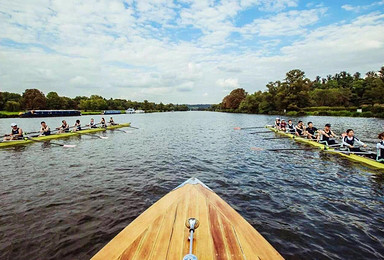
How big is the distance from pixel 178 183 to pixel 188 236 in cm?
628

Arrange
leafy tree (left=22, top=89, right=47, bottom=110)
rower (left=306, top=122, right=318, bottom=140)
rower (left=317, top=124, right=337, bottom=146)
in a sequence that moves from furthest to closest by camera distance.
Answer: leafy tree (left=22, top=89, right=47, bottom=110) < rower (left=306, top=122, right=318, bottom=140) < rower (left=317, top=124, right=337, bottom=146)

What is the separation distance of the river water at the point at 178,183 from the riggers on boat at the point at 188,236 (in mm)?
1880

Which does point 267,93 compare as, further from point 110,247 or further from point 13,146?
point 110,247

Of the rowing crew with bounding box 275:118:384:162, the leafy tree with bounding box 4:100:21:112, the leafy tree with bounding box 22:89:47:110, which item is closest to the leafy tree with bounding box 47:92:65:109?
the leafy tree with bounding box 22:89:47:110

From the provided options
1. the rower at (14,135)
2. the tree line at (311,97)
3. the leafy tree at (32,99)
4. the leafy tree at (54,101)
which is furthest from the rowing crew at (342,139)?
the leafy tree at (54,101)

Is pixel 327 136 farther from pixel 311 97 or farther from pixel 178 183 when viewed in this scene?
pixel 311 97

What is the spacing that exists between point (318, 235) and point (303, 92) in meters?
83.3

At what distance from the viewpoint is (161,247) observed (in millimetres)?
3732

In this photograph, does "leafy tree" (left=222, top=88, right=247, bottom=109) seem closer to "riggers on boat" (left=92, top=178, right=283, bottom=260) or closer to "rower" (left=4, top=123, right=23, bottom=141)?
"rower" (left=4, top=123, right=23, bottom=141)

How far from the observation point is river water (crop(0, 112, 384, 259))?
5.65 meters

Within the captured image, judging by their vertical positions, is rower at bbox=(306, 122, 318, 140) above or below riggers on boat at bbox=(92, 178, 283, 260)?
above

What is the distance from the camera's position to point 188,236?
4039mm

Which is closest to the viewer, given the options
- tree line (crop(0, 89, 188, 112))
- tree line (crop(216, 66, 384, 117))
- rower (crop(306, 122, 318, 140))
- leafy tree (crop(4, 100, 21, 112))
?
rower (crop(306, 122, 318, 140))

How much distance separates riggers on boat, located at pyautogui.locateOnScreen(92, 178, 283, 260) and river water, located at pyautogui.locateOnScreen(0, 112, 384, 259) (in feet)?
6.17
